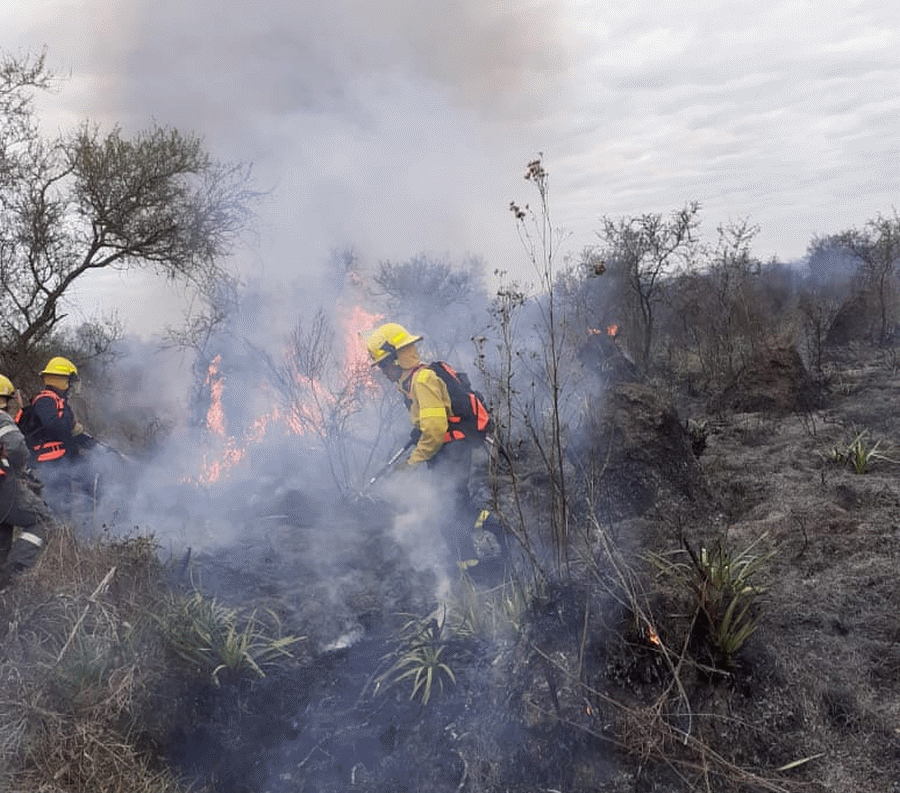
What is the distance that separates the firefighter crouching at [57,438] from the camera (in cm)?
632

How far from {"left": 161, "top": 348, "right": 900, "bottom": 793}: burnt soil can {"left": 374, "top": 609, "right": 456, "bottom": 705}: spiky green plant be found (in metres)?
0.06

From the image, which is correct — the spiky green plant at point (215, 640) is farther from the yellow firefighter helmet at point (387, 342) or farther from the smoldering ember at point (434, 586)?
the yellow firefighter helmet at point (387, 342)

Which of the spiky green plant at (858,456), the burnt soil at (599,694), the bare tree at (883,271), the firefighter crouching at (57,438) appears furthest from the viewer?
the bare tree at (883,271)

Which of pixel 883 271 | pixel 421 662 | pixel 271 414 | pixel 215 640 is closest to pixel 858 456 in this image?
pixel 421 662

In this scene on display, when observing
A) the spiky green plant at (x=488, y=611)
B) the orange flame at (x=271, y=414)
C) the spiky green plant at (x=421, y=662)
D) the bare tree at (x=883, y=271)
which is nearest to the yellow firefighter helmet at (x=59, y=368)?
the orange flame at (x=271, y=414)

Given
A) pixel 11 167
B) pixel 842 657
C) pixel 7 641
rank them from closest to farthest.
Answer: pixel 842 657, pixel 7 641, pixel 11 167

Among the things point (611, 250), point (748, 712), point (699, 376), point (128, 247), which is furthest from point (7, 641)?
point (611, 250)

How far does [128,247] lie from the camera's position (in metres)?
10.2

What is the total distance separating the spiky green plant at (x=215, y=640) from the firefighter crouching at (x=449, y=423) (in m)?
1.49

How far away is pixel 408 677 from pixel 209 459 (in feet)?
17.2

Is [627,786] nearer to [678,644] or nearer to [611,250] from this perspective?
[678,644]

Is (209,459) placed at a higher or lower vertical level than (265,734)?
higher

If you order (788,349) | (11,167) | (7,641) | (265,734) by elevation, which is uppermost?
(11,167)

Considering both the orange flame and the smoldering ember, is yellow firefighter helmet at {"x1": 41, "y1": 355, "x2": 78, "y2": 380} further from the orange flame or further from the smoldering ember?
the orange flame
